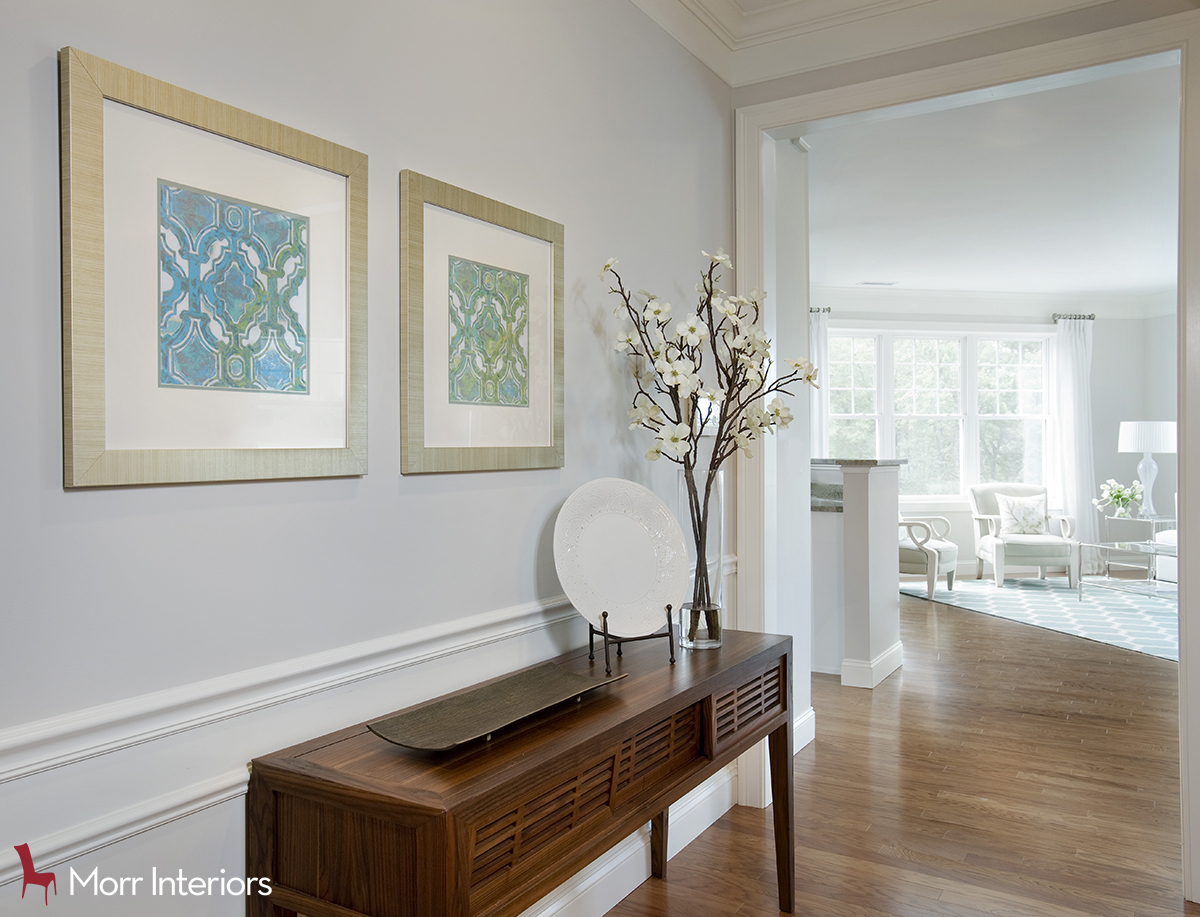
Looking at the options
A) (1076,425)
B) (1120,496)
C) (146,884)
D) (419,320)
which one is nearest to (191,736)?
(146,884)

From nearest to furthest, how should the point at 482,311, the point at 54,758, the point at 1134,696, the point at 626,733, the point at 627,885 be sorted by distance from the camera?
the point at 54,758, the point at 626,733, the point at 482,311, the point at 627,885, the point at 1134,696

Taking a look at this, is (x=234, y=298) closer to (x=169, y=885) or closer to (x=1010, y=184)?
(x=169, y=885)

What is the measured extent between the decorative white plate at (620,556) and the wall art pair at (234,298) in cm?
27

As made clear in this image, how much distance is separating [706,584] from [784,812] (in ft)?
2.17

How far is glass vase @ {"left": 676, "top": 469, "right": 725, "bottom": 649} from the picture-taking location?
2.26 m

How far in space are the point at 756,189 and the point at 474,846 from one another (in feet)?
8.12

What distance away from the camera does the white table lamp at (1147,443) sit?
7934 mm

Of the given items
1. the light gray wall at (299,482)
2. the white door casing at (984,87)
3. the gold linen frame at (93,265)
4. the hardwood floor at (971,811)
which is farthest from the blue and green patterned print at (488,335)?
the hardwood floor at (971,811)

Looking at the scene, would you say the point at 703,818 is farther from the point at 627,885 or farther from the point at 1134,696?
the point at 1134,696

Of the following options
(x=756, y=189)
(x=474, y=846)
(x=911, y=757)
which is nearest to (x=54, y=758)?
(x=474, y=846)

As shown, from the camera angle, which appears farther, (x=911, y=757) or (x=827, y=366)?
(x=827, y=366)

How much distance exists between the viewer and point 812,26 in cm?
294

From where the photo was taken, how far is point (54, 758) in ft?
3.86

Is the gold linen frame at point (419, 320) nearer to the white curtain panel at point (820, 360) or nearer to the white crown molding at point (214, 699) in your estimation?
the white crown molding at point (214, 699)
